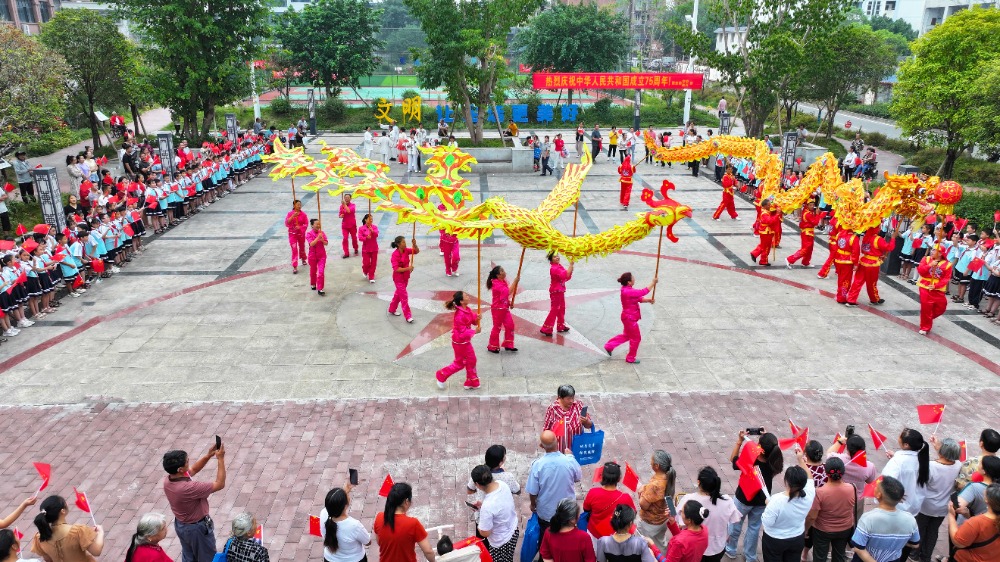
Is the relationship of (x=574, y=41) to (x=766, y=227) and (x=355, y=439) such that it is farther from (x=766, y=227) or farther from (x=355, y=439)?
(x=355, y=439)

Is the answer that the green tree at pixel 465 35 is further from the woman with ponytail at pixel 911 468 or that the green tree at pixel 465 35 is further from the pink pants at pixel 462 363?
the woman with ponytail at pixel 911 468

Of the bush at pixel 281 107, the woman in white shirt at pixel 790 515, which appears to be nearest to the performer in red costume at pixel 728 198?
the woman in white shirt at pixel 790 515

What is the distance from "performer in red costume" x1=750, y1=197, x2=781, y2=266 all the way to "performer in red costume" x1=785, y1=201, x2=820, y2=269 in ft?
1.48

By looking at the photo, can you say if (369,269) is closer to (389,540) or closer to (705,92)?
(389,540)

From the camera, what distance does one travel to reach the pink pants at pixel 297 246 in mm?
13539

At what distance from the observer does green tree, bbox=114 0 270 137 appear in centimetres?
2384

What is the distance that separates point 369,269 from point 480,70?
1333 cm

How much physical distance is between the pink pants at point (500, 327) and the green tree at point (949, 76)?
15090 mm

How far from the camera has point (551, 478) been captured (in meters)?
5.66

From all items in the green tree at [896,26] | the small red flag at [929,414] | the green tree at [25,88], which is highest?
the green tree at [896,26]

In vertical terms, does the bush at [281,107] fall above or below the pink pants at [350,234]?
above

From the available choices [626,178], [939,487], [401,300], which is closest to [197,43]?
[626,178]

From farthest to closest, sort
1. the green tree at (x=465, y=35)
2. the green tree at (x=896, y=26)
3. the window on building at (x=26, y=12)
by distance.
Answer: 1. the green tree at (x=896, y=26)
2. the window on building at (x=26, y=12)
3. the green tree at (x=465, y=35)

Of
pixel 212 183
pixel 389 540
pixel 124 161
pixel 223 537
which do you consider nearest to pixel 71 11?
pixel 124 161
